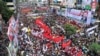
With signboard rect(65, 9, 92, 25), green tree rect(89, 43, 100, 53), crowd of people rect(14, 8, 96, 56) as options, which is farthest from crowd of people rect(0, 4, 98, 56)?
signboard rect(65, 9, 92, 25)

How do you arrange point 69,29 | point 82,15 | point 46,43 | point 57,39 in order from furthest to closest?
point 82,15 < point 69,29 < point 57,39 < point 46,43

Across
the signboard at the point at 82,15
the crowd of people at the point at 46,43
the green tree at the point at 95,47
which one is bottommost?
the green tree at the point at 95,47

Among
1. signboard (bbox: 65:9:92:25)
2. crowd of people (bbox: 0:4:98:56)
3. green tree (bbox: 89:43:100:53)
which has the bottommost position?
green tree (bbox: 89:43:100:53)

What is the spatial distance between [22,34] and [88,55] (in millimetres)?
2311

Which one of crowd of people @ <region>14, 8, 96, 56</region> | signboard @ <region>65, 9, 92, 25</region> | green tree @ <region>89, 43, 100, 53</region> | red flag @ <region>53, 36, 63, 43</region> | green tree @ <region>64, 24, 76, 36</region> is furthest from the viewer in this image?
signboard @ <region>65, 9, 92, 25</region>

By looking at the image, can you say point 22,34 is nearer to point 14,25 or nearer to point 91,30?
point 14,25

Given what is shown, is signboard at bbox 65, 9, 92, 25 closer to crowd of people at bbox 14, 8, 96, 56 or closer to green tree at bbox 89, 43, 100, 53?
crowd of people at bbox 14, 8, 96, 56

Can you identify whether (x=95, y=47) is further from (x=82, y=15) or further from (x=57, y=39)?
(x=82, y=15)

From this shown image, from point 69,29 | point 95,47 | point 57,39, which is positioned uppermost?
point 57,39

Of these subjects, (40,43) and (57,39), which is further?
(57,39)

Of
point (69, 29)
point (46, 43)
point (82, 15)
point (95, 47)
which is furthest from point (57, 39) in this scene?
point (82, 15)

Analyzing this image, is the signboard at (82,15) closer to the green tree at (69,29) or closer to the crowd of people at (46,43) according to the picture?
the crowd of people at (46,43)

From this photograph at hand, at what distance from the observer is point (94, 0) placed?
12.3 meters

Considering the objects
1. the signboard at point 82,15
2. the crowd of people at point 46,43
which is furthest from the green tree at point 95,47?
the signboard at point 82,15
